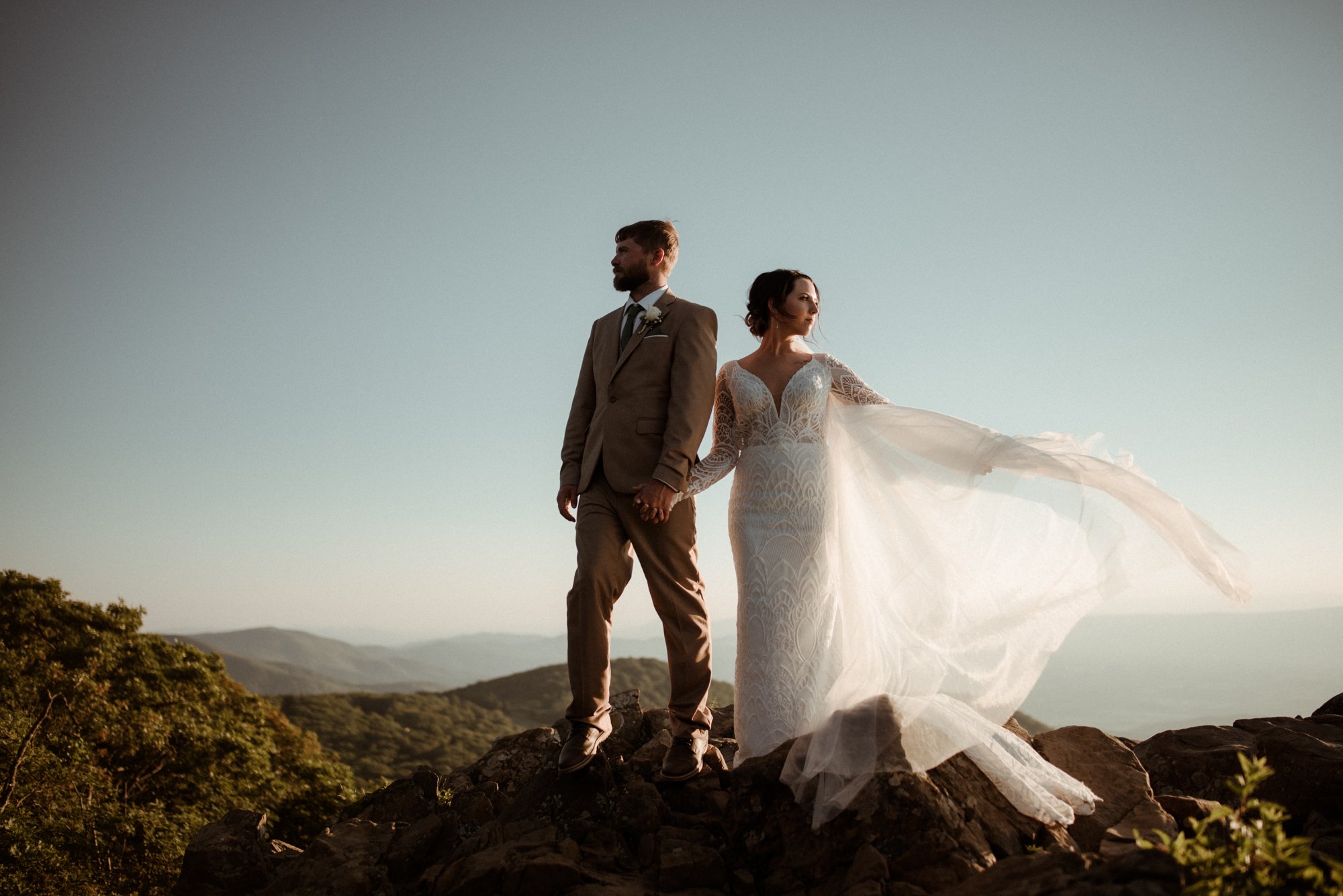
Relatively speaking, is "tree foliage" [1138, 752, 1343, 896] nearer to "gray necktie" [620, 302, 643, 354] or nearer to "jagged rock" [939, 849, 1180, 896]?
"jagged rock" [939, 849, 1180, 896]

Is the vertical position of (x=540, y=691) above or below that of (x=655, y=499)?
below

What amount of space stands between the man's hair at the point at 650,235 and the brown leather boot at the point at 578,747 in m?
2.99

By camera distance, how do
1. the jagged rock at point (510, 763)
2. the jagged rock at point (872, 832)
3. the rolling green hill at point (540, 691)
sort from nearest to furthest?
1. the jagged rock at point (872, 832)
2. the jagged rock at point (510, 763)
3. the rolling green hill at point (540, 691)

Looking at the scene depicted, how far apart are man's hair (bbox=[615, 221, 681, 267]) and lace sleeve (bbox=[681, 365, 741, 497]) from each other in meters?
0.91

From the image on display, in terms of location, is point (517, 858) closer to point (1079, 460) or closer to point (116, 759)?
point (1079, 460)

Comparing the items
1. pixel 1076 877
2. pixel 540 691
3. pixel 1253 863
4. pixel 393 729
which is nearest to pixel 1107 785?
pixel 1076 877

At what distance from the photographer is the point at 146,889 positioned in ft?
37.4

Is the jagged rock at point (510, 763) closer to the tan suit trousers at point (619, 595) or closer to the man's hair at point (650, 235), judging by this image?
the tan suit trousers at point (619, 595)

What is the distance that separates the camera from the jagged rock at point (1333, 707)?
572 centimetres

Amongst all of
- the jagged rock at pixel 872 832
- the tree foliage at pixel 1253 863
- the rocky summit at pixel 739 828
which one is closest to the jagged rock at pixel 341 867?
the rocky summit at pixel 739 828

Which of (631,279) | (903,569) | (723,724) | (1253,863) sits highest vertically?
(631,279)

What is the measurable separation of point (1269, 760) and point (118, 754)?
813 inches

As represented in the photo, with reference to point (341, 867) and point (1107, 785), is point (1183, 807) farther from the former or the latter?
point (341, 867)

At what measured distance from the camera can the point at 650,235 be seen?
501 centimetres
